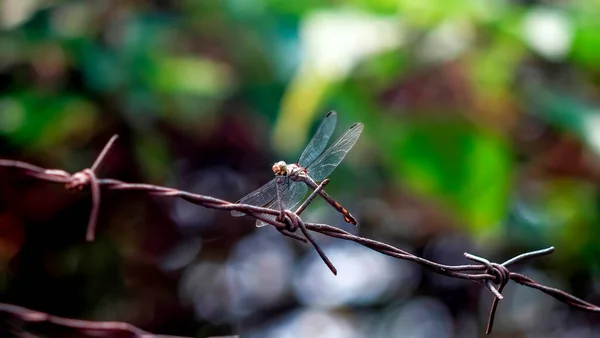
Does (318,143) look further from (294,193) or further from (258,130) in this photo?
(258,130)

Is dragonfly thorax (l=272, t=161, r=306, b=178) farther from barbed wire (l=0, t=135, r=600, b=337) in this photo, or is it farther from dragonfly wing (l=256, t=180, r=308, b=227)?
barbed wire (l=0, t=135, r=600, b=337)

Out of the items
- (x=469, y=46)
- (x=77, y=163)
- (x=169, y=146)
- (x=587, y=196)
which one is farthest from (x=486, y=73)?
(x=77, y=163)

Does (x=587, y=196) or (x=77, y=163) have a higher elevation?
(x=77, y=163)

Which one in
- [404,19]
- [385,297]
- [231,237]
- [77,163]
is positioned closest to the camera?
[404,19]

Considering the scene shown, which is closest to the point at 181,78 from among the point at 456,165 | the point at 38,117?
the point at 38,117

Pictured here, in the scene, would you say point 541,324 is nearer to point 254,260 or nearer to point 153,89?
point 254,260

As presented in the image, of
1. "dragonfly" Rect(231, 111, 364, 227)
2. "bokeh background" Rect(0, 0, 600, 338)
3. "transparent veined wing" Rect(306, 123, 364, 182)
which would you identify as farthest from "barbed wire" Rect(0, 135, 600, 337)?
"bokeh background" Rect(0, 0, 600, 338)
